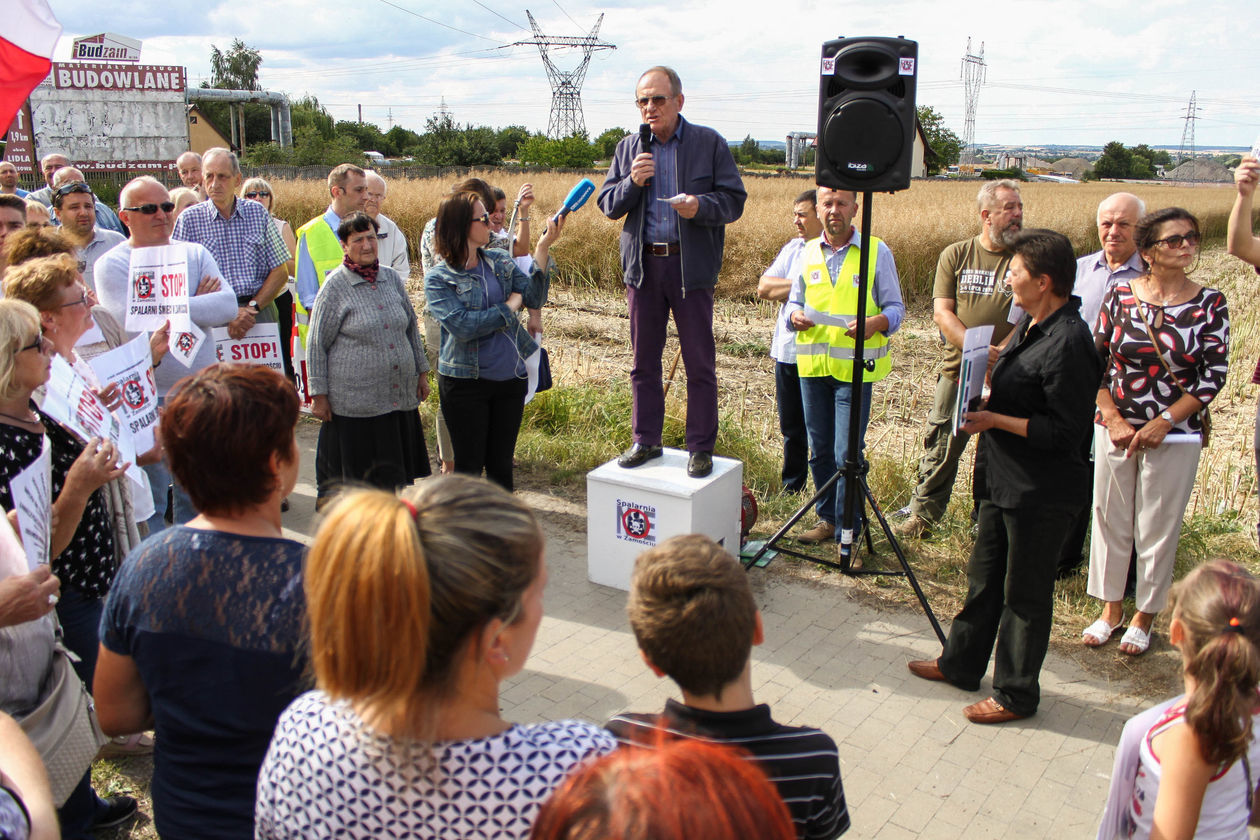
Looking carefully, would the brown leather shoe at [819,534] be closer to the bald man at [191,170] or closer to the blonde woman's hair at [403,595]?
the blonde woman's hair at [403,595]

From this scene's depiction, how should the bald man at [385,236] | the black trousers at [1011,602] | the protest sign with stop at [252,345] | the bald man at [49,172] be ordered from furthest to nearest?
the bald man at [49,172] → the bald man at [385,236] → the protest sign with stop at [252,345] → the black trousers at [1011,602]

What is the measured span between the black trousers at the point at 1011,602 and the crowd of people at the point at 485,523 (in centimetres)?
1

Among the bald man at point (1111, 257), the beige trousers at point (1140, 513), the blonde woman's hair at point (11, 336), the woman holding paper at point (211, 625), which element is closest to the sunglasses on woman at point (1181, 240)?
the bald man at point (1111, 257)

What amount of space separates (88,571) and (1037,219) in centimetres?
1907

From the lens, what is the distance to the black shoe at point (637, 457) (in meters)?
4.72

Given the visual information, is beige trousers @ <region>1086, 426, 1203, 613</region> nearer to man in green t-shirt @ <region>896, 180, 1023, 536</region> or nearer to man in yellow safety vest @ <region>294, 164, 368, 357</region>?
man in green t-shirt @ <region>896, 180, 1023, 536</region>

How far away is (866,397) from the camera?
16.7 feet

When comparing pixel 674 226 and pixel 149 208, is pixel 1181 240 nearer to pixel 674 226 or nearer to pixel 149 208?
pixel 674 226

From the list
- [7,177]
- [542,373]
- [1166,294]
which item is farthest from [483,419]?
[7,177]

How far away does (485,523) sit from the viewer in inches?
51.7

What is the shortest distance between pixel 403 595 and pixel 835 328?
4046mm

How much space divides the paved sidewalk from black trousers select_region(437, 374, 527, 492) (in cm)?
74

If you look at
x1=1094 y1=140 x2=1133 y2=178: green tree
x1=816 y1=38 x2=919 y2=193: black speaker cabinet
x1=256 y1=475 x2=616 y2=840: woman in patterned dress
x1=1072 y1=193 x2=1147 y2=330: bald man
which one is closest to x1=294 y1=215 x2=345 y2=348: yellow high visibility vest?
x1=816 y1=38 x2=919 y2=193: black speaker cabinet

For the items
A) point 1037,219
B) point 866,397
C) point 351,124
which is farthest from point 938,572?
point 351,124
